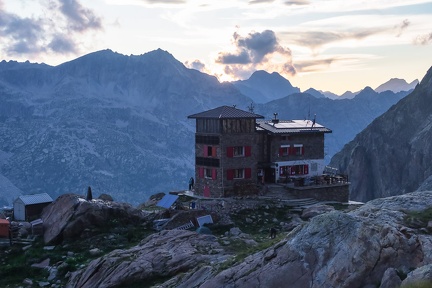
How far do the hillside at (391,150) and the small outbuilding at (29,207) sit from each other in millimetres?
145717

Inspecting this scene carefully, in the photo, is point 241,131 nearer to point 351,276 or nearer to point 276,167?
point 276,167

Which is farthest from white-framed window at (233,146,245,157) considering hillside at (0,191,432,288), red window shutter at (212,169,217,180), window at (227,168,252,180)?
hillside at (0,191,432,288)

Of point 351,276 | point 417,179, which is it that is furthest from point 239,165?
point 417,179

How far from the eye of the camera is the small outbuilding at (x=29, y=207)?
52938 millimetres

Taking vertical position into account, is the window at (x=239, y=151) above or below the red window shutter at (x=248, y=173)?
Result: above

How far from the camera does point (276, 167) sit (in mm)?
63281

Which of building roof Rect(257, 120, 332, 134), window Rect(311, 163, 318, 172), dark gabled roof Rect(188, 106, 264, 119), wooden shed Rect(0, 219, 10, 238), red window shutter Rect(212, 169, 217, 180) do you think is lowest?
wooden shed Rect(0, 219, 10, 238)

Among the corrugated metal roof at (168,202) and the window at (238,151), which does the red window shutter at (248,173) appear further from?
the corrugated metal roof at (168,202)

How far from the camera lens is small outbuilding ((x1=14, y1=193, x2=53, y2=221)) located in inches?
2084

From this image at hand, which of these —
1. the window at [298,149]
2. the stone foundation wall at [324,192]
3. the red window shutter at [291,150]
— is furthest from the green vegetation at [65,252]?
the window at [298,149]

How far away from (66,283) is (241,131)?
29.3 metres

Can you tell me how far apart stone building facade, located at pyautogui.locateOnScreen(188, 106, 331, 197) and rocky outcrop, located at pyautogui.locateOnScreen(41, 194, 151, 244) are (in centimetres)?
1195

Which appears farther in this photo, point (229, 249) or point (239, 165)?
point (239, 165)

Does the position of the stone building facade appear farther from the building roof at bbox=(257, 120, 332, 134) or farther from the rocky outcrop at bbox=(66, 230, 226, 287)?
the rocky outcrop at bbox=(66, 230, 226, 287)
